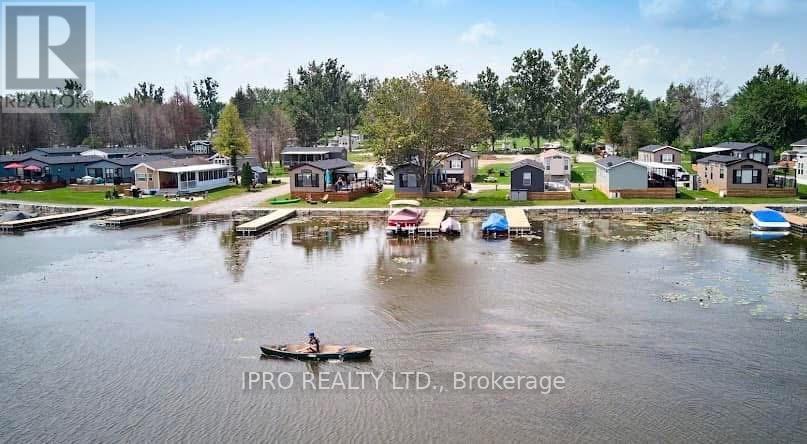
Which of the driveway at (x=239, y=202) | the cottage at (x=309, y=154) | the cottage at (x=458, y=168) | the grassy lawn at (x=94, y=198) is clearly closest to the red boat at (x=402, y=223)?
the driveway at (x=239, y=202)

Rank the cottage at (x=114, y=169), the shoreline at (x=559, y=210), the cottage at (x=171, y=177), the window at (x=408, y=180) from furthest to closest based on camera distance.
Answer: the cottage at (x=114, y=169)
the cottage at (x=171, y=177)
the window at (x=408, y=180)
the shoreline at (x=559, y=210)

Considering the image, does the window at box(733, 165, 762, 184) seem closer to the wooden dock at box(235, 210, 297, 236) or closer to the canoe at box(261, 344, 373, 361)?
the wooden dock at box(235, 210, 297, 236)

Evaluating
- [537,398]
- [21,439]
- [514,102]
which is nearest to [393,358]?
[537,398]

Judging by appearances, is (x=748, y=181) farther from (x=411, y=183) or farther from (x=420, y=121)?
(x=411, y=183)

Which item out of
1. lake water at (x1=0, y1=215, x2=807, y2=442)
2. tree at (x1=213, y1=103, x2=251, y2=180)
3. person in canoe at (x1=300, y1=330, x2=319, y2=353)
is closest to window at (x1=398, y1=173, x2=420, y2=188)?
tree at (x1=213, y1=103, x2=251, y2=180)

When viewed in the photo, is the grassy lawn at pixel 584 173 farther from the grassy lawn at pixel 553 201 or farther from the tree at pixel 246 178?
the tree at pixel 246 178
